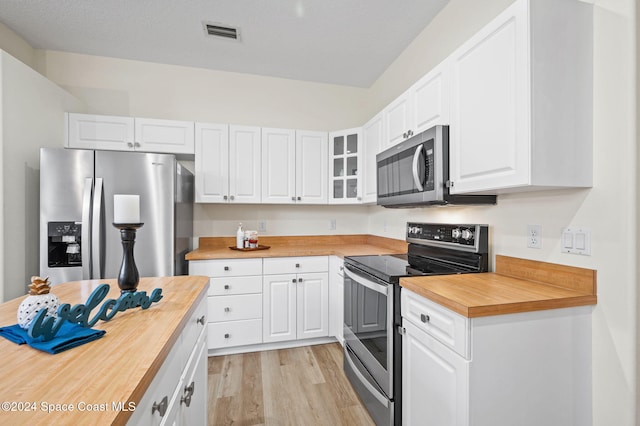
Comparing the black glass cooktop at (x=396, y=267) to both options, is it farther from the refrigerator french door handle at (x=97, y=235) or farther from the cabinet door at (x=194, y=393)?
the refrigerator french door handle at (x=97, y=235)

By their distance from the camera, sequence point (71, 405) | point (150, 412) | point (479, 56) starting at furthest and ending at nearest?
point (479, 56) → point (150, 412) → point (71, 405)

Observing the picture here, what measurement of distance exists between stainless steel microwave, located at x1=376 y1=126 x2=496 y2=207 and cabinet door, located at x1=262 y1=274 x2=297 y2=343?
4.21ft

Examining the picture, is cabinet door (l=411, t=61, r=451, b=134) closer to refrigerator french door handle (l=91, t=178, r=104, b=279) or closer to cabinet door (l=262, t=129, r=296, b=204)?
cabinet door (l=262, t=129, r=296, b=204)

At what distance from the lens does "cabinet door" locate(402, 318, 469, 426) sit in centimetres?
115

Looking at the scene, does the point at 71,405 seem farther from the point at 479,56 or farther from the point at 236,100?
the point at 236,100

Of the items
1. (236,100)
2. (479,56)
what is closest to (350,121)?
(236,100)

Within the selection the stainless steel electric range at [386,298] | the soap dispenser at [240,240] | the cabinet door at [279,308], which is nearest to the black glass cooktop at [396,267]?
the stainless steel electric range at [386,298]

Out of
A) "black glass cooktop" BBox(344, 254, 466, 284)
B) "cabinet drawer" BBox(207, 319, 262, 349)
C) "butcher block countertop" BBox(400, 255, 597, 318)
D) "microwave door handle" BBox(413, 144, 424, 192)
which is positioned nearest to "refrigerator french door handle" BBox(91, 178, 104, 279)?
"cabinet drawer" BBox(207, 319, 262, 349)

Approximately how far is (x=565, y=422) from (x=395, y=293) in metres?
0.84

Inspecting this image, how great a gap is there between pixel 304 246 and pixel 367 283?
1534mm

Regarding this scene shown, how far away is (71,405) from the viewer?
53 centimetres

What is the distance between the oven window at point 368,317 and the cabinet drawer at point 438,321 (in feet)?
0.62

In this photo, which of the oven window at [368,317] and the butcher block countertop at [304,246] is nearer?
the oven window at [368,317]

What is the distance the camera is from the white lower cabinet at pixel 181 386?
710 millimetres
